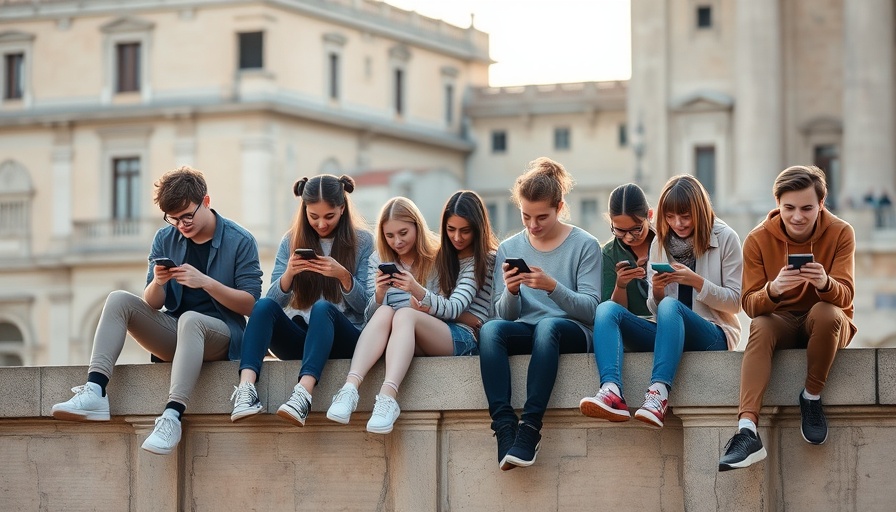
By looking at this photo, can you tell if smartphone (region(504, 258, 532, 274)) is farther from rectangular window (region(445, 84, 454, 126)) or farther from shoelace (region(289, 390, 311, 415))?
rectangular window (region(445, 84, 454, 126))

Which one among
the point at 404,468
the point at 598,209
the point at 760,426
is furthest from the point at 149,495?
the point at 598,209

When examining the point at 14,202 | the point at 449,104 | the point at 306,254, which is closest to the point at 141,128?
the point at 14,202

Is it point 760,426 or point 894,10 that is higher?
point 894,10

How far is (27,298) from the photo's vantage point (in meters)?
62.1

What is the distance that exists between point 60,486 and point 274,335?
1698mm

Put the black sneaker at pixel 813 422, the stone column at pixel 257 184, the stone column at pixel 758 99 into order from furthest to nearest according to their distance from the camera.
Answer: the stone column at pixel 257 184, the stone column at pixel 758 99, the black sneaker at pixel 813 422

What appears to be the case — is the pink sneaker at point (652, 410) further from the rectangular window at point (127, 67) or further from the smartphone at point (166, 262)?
the rectangular window at point (127, 67)

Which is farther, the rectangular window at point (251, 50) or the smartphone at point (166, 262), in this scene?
the rectangular window at point (251, 50)

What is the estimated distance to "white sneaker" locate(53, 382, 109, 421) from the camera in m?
10.4

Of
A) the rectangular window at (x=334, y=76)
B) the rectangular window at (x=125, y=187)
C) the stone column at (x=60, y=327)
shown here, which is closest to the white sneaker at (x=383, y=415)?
the stone column at (x=60, y=327)

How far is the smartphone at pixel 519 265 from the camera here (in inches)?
Answer: 393

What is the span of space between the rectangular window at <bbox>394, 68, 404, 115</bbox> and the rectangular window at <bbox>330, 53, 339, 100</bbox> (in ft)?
11.9

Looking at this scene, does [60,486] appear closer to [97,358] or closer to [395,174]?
[97,358]

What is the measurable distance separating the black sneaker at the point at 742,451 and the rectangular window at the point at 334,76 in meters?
55.7
